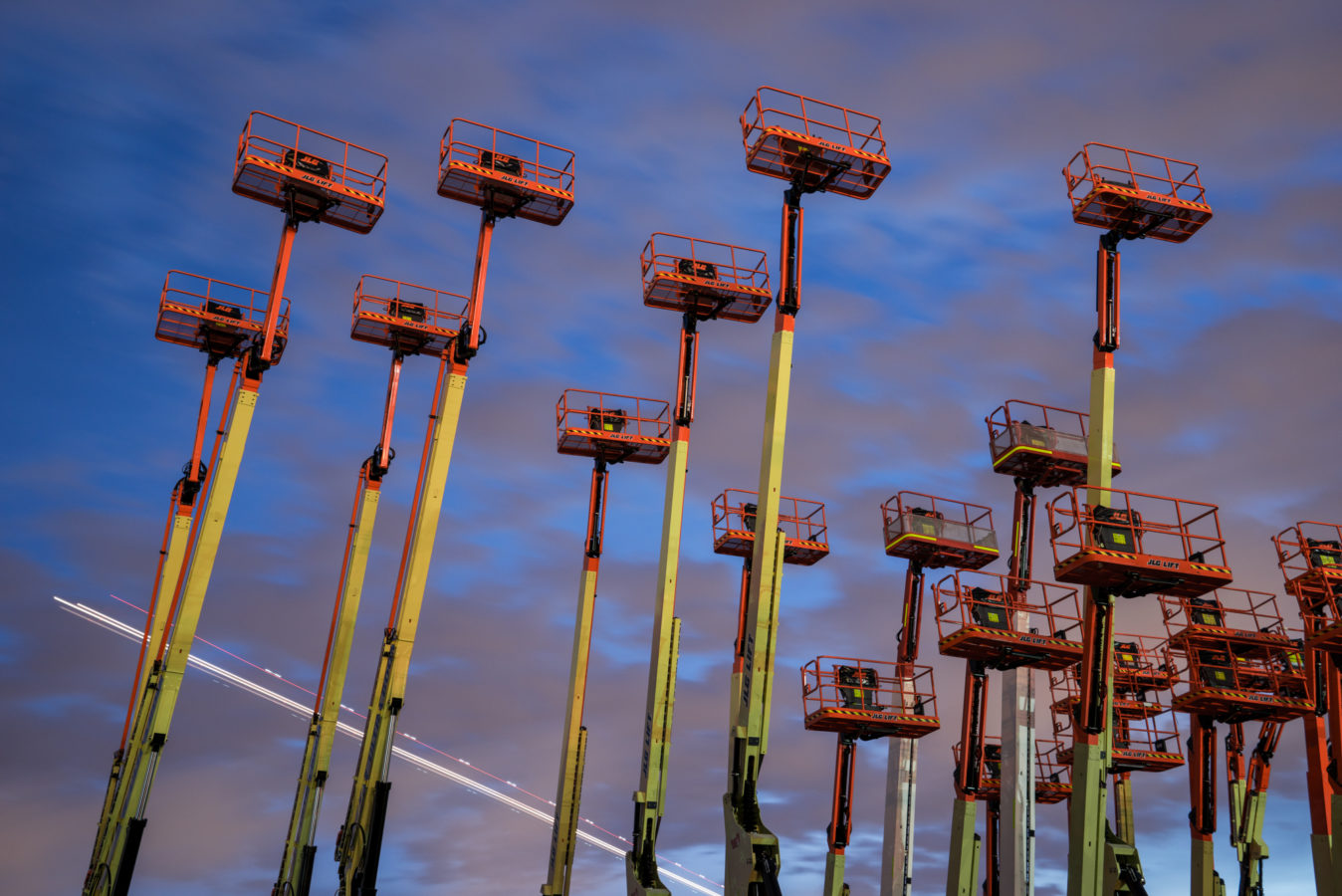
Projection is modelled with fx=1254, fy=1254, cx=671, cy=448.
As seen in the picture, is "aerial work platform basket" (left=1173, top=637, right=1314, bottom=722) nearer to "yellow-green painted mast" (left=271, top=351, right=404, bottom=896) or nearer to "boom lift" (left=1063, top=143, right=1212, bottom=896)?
"boom lift" (left=1063, top=143, right=1212, bottom=896)

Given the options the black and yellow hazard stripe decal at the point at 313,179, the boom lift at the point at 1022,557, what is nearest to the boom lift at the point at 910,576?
the boom lift at the point at 1022,557

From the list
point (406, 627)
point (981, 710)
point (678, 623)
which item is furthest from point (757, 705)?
point (981, 710)

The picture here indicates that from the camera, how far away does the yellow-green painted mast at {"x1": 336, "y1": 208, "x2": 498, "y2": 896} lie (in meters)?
29.3

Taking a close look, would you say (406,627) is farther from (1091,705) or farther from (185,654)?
(1091,705)

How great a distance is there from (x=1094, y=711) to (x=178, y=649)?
21.9 meters

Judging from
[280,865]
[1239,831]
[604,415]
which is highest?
[604,415]

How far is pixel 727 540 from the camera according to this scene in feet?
140

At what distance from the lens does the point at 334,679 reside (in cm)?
3888

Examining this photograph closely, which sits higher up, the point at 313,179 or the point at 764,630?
the point at 313,179

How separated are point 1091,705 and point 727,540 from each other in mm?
15407

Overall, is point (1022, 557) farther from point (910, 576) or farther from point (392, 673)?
point (392, 673)

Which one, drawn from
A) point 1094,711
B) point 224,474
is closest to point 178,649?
point 224,474

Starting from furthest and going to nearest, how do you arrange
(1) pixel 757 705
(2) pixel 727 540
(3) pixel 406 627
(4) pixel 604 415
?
(2) pixel 727 540
(4) pixel 604 415
(3) pixel 406 627
(1) pixel 757 705

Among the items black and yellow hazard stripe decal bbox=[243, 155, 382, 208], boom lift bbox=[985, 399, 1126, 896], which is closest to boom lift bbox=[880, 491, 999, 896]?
boom lift bbox=[985, 399, 1126, 896]
